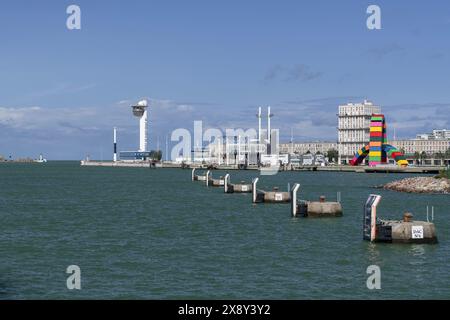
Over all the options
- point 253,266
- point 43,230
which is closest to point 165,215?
point 43,230

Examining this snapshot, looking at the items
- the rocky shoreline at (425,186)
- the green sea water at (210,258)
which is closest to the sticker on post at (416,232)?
the green sea water at (210,258)

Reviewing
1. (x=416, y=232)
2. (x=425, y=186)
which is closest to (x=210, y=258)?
(x=416, y=232)

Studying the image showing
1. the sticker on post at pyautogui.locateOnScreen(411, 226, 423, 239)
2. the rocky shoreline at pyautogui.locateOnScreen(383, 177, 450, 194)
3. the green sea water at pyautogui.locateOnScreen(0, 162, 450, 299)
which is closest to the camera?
the green sea water at pyautogui.locateOnScreen(0, 162, 450, 299)

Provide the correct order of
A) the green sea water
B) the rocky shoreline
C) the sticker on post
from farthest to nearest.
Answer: the rocky shoreline < the sticker on post < the green sea water

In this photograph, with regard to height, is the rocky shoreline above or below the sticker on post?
above

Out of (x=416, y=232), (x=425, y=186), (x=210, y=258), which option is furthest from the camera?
(x=425, y=186)

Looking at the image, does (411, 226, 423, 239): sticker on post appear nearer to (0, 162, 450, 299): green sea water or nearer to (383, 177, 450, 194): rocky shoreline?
(0, 162, 450, 299): green sea water

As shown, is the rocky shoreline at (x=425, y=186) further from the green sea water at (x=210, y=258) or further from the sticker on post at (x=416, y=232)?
the sticker on post at (x=416, y=232)

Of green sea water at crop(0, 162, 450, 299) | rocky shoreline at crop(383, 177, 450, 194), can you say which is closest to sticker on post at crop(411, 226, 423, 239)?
green sea water at crop(0, 162, 450, 299)

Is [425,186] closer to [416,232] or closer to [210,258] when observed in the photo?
[416,232]

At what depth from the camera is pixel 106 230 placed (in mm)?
55188

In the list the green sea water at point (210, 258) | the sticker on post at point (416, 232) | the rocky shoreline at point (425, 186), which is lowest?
the green sea water at point (210, 258)
